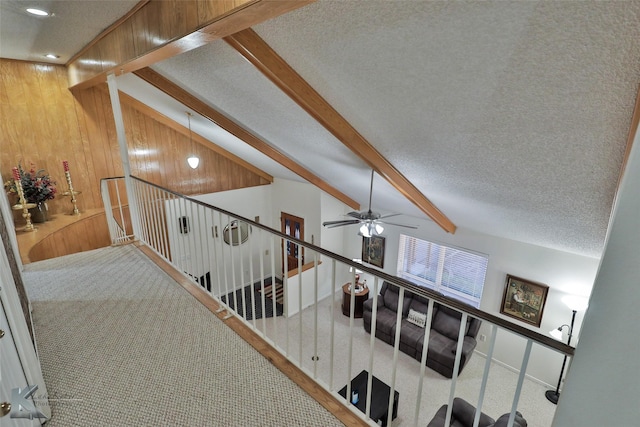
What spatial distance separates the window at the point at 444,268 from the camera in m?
5.84

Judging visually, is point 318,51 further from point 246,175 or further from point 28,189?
point 246,175

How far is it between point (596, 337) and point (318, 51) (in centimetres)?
193

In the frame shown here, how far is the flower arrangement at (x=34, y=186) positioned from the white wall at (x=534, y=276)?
6440 mm

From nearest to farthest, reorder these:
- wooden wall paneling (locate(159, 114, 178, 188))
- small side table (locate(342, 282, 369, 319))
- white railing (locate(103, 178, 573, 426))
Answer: white railing (locate(103, 178, 573, 426)) → wooden wall paneling (locate(159, 114, 178, 188)) → small side table (locate(342, 282, 369, 319))

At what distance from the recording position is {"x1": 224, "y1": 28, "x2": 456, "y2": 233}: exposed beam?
2.09 m

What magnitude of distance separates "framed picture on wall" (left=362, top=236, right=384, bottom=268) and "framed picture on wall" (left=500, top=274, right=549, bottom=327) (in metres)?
2.53

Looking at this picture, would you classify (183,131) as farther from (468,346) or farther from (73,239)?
(468,346)

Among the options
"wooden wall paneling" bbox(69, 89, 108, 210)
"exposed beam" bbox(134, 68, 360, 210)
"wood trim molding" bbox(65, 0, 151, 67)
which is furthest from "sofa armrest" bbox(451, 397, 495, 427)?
"wooden wall paneling" bbox(69, 89, 108, 210)

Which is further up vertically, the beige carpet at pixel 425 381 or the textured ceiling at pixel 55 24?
the textured ceiling at pixel 55 24

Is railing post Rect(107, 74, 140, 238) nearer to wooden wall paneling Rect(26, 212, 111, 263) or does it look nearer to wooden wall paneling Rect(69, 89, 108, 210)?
wooden wall paneling Rect(26, 212, 111, 263)

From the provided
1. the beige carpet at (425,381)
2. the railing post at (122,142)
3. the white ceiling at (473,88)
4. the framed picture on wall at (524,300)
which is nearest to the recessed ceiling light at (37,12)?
the white ceiling at (473,88)

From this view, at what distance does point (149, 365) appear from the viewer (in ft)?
6.42

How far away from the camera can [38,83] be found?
15.2ft

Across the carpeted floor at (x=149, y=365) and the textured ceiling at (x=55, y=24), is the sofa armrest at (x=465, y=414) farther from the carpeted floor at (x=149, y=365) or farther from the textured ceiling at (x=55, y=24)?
the textured ceiling at (x=55, y=24)
